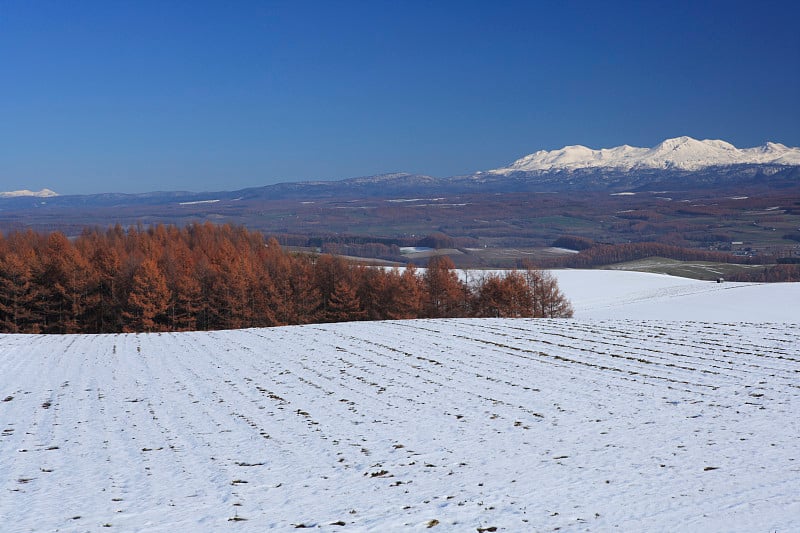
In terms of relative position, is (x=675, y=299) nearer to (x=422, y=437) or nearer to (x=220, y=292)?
(x=220, y=292)

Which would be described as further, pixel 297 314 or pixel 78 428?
pixel 297 314

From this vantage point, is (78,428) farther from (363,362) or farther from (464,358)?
(464,358)

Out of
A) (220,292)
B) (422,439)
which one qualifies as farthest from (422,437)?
(220,292)

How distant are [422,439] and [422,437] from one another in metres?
0.16

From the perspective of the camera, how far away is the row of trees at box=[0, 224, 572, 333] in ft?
176

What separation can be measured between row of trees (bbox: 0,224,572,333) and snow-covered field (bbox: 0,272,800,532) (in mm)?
28418

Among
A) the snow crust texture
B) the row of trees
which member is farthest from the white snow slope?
the snow crust texture

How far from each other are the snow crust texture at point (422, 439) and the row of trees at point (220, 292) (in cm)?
2858

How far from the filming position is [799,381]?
17500 mm

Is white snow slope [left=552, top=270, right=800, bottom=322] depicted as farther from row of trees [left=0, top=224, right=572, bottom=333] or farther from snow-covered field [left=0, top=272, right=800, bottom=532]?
snow-covered field [left=0, top=272, right=800, bottom=532]

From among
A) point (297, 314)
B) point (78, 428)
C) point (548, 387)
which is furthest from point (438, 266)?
point (78, 428)

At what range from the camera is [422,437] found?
14594 millimetres

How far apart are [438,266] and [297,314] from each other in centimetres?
1652

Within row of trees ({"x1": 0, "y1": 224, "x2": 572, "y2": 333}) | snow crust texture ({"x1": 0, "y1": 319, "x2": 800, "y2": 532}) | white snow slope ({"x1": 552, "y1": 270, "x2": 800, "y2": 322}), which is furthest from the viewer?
row of trees ({"x1": 0, "y1": 224, "x2": 572, "y2": 333})
